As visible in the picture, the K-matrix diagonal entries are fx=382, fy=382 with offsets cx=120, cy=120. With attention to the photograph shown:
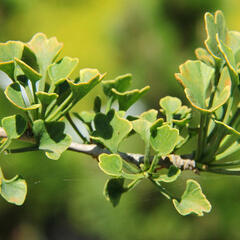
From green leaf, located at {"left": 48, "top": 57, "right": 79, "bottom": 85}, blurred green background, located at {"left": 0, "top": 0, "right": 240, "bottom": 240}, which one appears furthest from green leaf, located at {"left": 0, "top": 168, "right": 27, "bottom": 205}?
blurred green background, located at {"left": 0, "top": 0, "right": 240, "bottom": 240}

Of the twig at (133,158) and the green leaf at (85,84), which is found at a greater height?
the green leaf at (85,84)

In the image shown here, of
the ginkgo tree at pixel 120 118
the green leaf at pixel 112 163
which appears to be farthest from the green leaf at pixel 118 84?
the green leaf at pixel 112 163

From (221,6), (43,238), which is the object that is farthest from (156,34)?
(43,238)

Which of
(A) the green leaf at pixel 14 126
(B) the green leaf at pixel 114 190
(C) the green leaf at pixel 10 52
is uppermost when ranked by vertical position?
(C) the green leaf at pixel 10 52

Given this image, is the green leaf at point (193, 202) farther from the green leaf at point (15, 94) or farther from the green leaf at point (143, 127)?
the green leaf at point (15, 94)

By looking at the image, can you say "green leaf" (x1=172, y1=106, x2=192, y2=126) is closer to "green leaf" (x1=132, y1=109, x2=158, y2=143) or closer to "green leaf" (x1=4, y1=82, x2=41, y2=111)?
"green leaf" (x1=132, y1=109, x2=158, y2=143)

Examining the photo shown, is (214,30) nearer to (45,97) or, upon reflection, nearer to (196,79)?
(196,79)

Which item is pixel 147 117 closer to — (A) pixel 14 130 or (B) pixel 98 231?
(A) pixel 14 130

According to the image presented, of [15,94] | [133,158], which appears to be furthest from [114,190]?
[15,94]

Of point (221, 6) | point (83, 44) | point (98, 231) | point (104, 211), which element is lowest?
point (98, 231)
